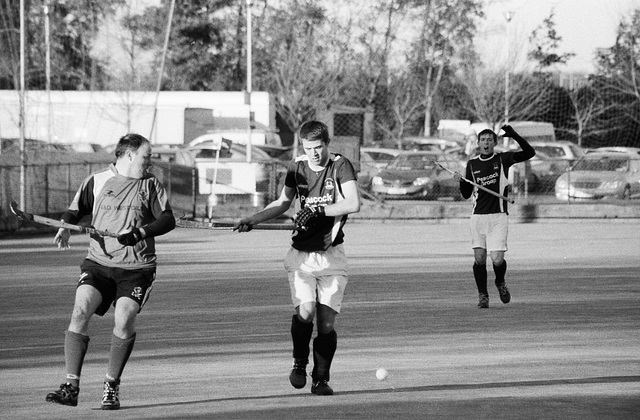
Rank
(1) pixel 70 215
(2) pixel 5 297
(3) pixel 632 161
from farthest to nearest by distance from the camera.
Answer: (3) pixel 632 161 → (2) pixel 5 297 → (1) pixel 70 215

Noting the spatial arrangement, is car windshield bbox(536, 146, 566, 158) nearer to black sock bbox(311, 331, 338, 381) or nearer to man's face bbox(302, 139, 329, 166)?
man's face bbox(302, 139, 329, 166)

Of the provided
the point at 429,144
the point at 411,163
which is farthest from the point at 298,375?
the point at 429,144

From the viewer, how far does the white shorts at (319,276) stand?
8.62m

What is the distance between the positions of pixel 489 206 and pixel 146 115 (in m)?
35.3

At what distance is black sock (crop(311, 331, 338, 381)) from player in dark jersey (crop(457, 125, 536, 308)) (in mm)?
5725

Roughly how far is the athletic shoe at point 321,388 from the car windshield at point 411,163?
93.7 feet

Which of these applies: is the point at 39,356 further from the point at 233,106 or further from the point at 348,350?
the point at 233,106

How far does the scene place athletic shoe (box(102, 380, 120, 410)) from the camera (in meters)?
7.93

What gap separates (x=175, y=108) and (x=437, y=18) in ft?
54.8

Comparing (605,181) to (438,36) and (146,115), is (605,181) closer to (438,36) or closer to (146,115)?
(146,115)

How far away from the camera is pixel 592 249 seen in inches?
920

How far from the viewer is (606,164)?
34.9m

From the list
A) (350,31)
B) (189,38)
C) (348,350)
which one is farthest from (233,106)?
(348,350)

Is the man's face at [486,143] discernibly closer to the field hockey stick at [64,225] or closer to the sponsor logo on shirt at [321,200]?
the sponsor logo on shirt at [321,200]
